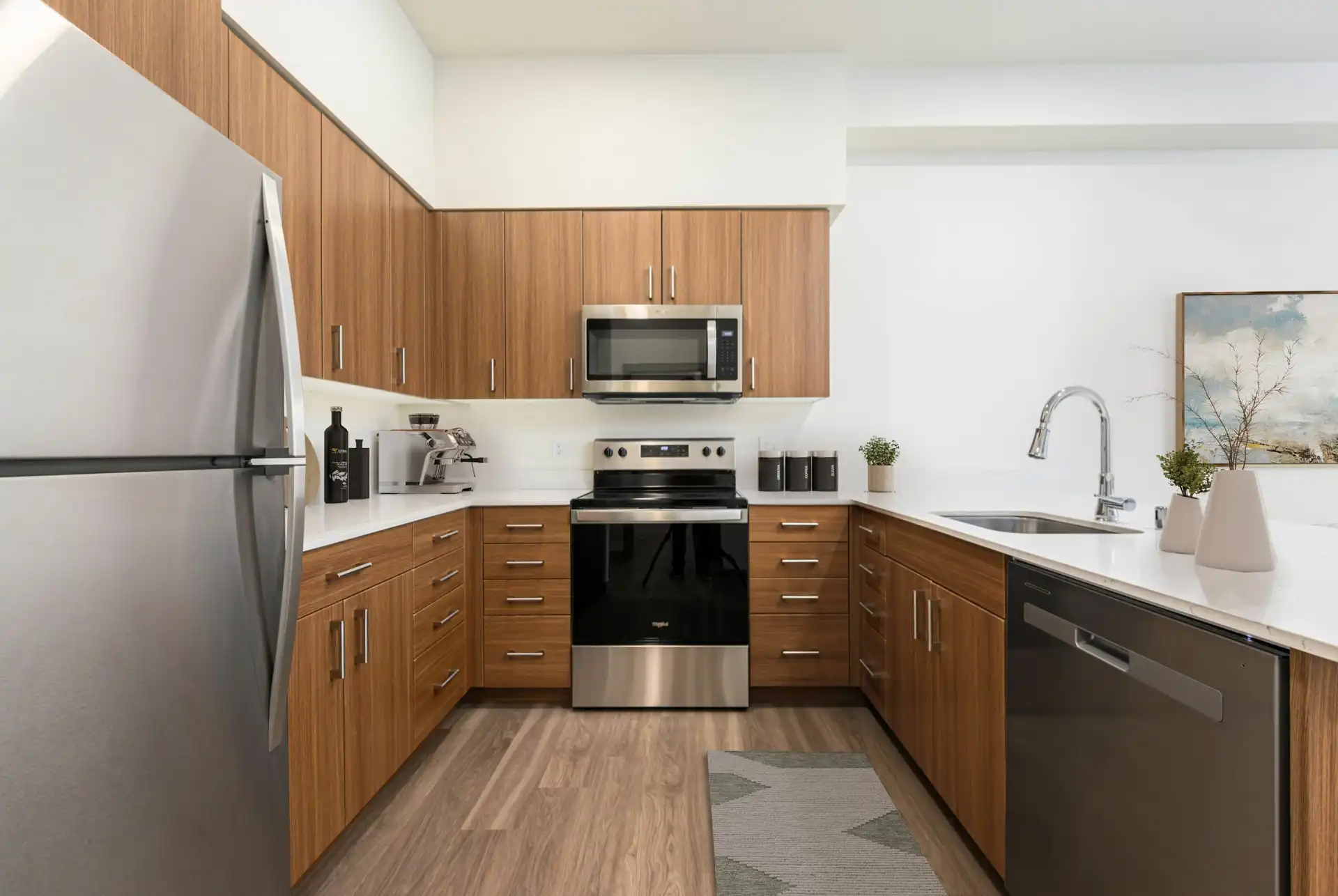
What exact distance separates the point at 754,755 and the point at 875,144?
9.41 ft

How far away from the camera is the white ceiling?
8.94ft

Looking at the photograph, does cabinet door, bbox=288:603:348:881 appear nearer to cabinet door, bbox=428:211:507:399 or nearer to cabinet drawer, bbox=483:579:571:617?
cabinet drawer, bbox=483:579:571:617

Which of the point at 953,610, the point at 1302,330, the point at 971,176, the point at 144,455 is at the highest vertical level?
the point at 971,176

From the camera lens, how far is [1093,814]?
48.4 inches

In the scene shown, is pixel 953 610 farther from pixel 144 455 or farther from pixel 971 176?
pixel 971 176

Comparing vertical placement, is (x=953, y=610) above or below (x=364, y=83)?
below

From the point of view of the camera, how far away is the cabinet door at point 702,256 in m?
3.12

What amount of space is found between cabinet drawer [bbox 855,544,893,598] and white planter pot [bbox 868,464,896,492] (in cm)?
50

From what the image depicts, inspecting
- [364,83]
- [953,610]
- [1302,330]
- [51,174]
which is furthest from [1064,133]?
[51,174]

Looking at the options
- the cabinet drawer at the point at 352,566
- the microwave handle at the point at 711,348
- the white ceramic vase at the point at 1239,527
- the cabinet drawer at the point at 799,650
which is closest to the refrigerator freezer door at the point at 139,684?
the cabinet drawer at the point at 352,566

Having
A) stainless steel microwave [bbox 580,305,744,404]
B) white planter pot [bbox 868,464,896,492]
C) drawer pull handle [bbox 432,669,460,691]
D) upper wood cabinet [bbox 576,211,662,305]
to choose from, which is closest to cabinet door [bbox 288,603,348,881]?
drawer pull handle [bbox 432,669,460,691]

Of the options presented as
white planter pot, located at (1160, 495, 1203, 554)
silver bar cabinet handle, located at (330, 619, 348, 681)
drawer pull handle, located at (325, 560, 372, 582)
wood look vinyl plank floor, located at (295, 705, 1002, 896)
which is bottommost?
wood look vinyl plank floor, located at (295, 705, 1002, 896)

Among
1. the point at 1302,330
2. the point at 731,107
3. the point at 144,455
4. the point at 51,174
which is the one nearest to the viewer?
the point at 51,174

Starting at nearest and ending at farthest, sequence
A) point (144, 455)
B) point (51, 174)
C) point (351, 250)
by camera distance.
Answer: point (51, 174)
point (144, 455)
point (351, 250)
